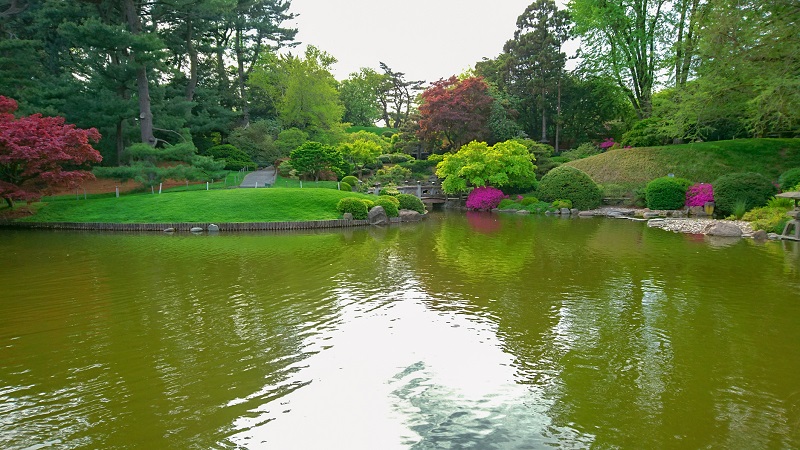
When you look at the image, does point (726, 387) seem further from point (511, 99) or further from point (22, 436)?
point (511, 99)

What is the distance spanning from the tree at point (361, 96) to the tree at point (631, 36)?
30323 mm

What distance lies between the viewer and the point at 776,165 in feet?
95.8

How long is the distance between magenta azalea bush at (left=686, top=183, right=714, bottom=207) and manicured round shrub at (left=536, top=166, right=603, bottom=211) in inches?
205

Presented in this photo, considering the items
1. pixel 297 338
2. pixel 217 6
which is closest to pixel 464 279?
pixel 297 338

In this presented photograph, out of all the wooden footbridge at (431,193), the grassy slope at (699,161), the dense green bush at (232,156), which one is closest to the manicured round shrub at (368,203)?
the wooden footbridge at (431,193)

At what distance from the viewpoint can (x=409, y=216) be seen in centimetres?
2572

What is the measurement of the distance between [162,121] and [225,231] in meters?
13.1

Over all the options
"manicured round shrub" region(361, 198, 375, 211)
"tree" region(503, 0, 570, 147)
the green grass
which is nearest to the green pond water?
"manicured round shrub" region(361, 198, 375, 211)

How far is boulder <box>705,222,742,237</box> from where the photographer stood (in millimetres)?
18422

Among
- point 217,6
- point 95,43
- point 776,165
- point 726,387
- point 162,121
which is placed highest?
point 217,6

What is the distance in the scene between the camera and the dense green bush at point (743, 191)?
22.6 m

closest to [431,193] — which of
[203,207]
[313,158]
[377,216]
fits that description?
[313,158]

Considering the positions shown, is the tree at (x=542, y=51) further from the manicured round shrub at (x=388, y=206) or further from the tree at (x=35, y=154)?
the tree at (x=35, y=154)

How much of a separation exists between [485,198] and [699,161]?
13873 mm
